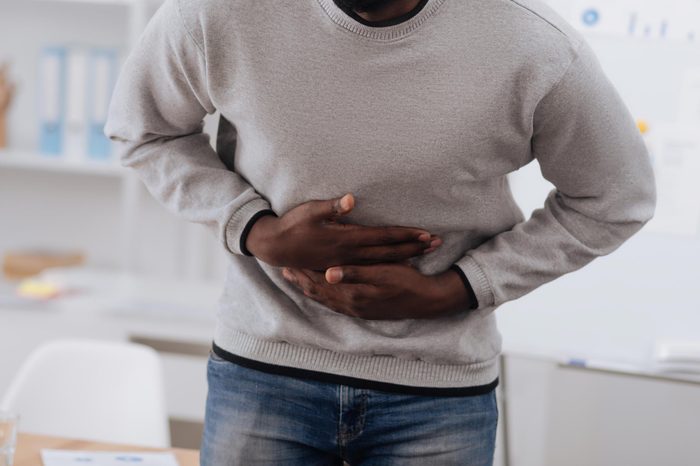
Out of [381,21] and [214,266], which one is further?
[214,266]

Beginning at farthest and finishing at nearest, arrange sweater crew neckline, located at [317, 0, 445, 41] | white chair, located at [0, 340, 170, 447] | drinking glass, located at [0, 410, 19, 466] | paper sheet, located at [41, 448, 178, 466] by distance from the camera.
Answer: white chair, located at [0, 340, 170, 447] → paper sheet, located at [41, 448, 178, 466] → drinking glass, located at [0, 410, 19, 466] → sweater crew neckline, located at [317, 0, 445, 41]

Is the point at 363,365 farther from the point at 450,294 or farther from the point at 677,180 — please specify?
the point at 677,180

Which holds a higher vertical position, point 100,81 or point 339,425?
point 339,425

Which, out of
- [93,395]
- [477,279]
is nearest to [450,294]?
[477,279]

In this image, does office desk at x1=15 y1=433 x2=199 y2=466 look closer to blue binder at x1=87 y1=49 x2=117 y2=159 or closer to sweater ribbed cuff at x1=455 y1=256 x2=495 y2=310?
sweater ribbed cuff at x1=455 y1=256 x2=495 y2=310

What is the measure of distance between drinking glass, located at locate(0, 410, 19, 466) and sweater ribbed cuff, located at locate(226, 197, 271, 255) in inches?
16.5

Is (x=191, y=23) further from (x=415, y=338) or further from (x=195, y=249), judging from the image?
(x=195, y=249)

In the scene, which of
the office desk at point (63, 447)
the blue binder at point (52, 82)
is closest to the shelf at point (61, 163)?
the blue binder at point (52, 82)

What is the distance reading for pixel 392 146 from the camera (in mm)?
1182

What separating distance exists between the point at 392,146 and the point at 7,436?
0.68 m

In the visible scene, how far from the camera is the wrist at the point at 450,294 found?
124cm

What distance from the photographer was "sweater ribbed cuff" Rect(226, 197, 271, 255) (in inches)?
49.4

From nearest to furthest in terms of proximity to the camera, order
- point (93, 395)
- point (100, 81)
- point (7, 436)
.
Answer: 1. point (7, 436)
2. point (93, 395)
3. point (100, 81)

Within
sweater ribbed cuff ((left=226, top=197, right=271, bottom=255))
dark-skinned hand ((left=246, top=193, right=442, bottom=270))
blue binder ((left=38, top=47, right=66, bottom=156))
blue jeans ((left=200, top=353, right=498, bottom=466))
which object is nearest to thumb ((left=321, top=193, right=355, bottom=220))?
dark-skinned hand ((left=246, top=193, right=442, bottom=270))
